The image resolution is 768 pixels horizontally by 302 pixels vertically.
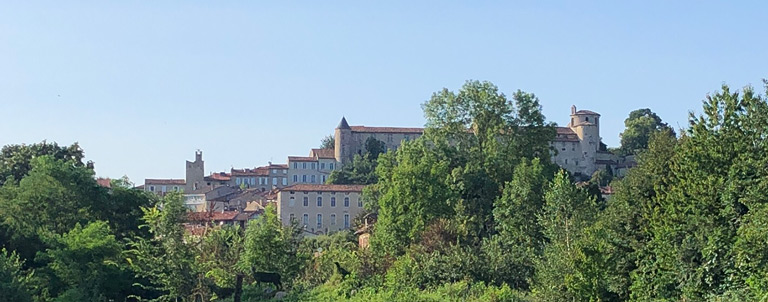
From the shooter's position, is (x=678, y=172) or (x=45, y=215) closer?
(x=678, y=172)

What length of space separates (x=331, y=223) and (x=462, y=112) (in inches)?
1366

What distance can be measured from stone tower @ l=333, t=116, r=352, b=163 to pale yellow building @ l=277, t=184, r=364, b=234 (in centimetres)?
2618

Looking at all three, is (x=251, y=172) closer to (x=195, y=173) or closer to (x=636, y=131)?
(x=195, y=173)

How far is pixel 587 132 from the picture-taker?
361 ft

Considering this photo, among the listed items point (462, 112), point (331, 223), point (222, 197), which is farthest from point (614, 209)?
point (222, 197)

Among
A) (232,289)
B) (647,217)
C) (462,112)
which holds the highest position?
(462,112)

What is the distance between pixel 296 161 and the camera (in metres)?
113

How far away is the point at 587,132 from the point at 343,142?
25.8 meters

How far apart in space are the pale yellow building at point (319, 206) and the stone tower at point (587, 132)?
110 ft

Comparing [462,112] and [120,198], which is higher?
[462,112]

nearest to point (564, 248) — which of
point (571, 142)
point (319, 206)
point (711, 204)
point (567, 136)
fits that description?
point (711, 204)

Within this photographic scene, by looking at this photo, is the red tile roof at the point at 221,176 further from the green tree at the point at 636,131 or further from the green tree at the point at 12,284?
the green tree at the point at 12,284

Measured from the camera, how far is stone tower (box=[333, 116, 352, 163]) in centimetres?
11069

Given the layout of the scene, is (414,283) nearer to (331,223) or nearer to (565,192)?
(565,192)
